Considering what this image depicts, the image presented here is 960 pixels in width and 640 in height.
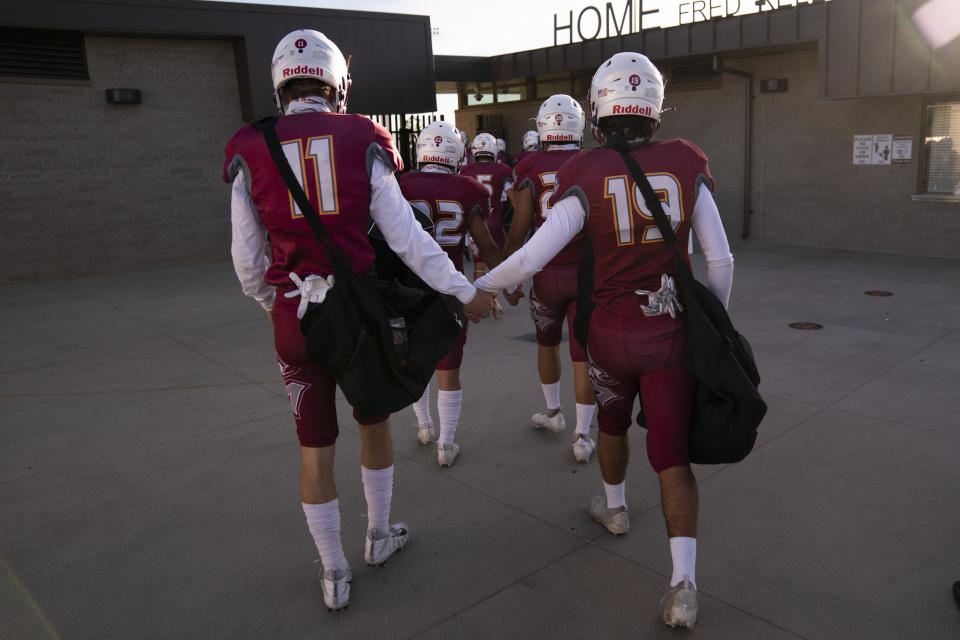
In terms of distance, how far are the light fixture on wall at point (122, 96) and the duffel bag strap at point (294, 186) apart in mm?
11387

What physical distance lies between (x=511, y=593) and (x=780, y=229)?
11.9 meters

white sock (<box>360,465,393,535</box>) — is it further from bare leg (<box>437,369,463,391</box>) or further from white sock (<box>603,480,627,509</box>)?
bare leg (<box>437,369,463,391</box>)

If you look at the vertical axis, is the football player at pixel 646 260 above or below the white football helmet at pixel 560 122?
below

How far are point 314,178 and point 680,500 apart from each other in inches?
69.7

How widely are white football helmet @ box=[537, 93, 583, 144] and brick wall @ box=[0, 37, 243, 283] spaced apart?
415 inches

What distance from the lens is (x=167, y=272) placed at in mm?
12664

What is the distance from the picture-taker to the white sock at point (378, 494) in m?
3.10

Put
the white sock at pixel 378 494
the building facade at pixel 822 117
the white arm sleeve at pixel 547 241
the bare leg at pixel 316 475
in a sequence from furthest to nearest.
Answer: the building facade at pixel 822 117 < the white sock at pixel 378 494 < the bare leg at pixel 316 475 < the white arm sleeve at pixel 547 241

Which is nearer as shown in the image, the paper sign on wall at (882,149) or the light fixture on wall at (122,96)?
the paper sign on wall at (882,149)

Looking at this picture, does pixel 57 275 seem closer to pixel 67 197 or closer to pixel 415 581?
pixel 67 197

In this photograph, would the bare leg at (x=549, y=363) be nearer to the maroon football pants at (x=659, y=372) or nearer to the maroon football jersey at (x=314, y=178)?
the maroon football pants at (x=659, y=372)

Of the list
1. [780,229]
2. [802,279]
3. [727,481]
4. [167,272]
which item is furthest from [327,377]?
[780,229]

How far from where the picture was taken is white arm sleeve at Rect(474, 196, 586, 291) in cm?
271

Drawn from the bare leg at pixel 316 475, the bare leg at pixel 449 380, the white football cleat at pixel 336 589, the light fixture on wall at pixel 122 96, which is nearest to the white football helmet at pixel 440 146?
the bare leg at pixel 449 380
